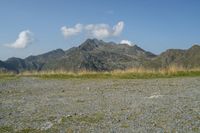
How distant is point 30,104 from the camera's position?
15828 millimetres

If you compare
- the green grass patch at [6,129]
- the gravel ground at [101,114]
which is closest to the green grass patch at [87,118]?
the gravel ground at [101,114]

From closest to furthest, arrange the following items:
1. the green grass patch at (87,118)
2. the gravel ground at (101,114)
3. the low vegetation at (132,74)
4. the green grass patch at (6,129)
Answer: the gravel ground at (101,114) → the green grass patch at (6,129) → the green grass patch at (87,118) → the low vegetation at (132,74)

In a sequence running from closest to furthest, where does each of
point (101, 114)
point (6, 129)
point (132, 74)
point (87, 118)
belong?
point (6, 129) → point (87, 118) → point (101, 114) → point (132, 74)

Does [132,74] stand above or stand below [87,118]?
above

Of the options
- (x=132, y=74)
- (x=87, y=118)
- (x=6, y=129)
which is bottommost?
(x=6, y=129)

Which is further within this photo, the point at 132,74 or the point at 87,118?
the point at 132,74

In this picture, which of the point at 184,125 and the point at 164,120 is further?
the point at 164,120

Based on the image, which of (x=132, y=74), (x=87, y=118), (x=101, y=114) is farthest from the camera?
(x=132, y=74)

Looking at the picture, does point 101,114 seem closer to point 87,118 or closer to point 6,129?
point 87,118

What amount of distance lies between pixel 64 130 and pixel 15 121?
105 inches

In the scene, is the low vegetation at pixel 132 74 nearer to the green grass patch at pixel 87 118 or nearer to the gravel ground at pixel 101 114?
the gravel ground at pixel 101 114

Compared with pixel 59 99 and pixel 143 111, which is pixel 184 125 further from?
pixel 59 99

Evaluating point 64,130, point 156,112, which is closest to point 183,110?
point 156,112

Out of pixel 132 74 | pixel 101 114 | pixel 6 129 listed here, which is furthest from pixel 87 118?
pixel 132 74
